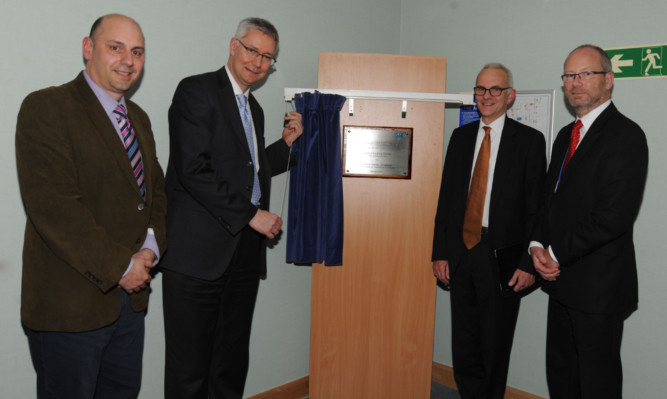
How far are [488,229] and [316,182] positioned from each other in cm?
91

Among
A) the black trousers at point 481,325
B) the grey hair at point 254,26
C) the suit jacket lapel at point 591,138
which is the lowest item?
the black trousers at point 481,325

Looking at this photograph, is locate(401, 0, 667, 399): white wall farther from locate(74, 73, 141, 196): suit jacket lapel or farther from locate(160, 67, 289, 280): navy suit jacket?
locate(74, 73, 141, 196): suit jacket lapel

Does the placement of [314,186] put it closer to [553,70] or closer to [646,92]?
[553,70]

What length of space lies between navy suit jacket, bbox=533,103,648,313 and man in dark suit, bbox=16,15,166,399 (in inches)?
67.8

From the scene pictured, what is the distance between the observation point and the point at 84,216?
64.1 inches

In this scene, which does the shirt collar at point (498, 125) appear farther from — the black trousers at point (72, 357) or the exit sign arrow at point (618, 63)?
the black trousers at point (72, 357)

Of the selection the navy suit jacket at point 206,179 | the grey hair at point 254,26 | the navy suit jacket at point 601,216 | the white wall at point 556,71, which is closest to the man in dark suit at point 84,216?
the navy suit jacket at point 206,179

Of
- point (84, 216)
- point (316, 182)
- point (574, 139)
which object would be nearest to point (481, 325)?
point (574, 139)

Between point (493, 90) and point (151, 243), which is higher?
point (493, 90)

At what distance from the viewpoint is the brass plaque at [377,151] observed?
2.75 meters

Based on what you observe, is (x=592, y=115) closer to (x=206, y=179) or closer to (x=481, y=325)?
(x=481, y=325)

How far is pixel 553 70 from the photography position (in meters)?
2.90

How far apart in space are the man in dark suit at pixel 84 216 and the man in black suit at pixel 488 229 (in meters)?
1.51

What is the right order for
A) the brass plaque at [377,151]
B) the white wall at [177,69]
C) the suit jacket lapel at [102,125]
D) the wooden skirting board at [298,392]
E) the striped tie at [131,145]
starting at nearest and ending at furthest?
the suit jacket lapel at [102,125]
the striped tie at [131,145]
the white wall at [177,69]
the brass plaque at [377,151]
the wooden skirting board at [298,392]
